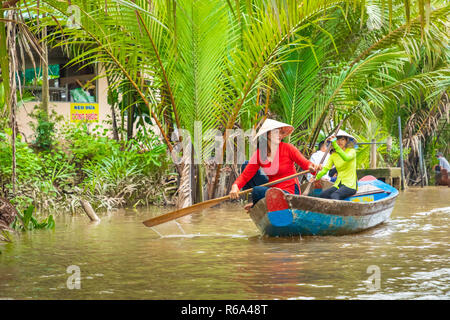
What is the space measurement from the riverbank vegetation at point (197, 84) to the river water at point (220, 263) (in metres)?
2.31

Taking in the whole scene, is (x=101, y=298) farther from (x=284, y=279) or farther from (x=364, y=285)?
(x=364, y=285)

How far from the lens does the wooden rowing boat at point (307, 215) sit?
875cm

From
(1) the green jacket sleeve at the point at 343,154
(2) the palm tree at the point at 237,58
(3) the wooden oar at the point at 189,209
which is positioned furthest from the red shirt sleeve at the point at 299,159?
(2) the palm tree at the point at 237,58

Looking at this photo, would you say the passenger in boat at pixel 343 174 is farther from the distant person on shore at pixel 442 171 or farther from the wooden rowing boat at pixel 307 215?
the distant person on shore at pixel 442 171

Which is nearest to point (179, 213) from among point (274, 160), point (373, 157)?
point (274, 160)

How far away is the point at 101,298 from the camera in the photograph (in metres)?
5.57

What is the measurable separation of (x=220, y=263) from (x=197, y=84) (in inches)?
219

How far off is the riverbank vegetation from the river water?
2.31 m

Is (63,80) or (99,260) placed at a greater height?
(63,80)

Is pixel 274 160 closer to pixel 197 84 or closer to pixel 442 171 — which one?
pixel 197 84

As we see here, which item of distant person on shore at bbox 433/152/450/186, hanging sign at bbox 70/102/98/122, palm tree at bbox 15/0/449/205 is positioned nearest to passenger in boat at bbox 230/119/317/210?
palm tree at bbox 15/0/449/205

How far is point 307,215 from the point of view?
8.97 m

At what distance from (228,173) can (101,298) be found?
370 inches
